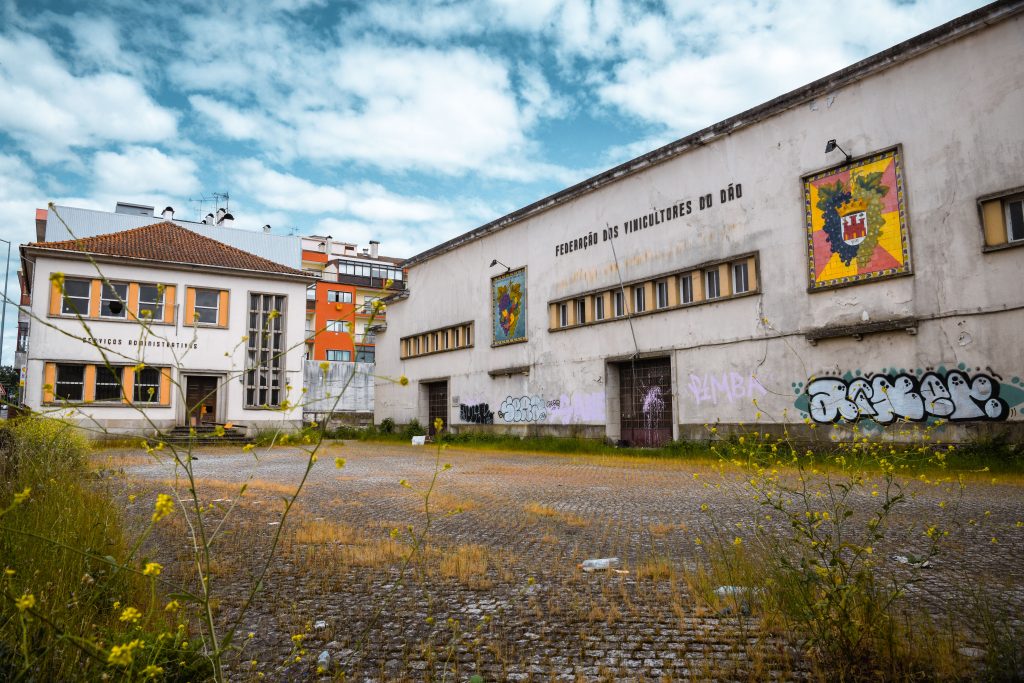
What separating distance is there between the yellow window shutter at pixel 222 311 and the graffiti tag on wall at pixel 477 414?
11.7 meters

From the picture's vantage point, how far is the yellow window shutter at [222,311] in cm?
2916

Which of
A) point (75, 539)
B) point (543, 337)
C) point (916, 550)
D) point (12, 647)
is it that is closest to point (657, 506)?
point (916, 550)

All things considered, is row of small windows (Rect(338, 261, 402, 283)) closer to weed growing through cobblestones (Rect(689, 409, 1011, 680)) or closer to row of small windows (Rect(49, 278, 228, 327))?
row of small windows (Rect(49, 278, 228, 327))

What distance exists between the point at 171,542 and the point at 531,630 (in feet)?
12.1

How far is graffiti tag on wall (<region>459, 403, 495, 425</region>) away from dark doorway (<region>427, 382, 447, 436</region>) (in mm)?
2175

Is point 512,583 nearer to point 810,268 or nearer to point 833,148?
point 810,268

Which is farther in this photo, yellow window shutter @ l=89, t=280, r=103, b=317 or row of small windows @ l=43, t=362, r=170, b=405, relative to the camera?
yellow window shutter @ l=89, t=280, r=103, b=317

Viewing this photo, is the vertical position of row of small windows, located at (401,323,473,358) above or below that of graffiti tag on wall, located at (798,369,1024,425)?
above

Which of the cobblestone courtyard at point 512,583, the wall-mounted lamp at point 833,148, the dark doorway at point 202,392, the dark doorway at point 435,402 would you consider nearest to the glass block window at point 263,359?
the dark doorway at point 202,392

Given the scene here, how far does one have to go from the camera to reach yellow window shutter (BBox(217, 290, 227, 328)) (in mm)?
29156

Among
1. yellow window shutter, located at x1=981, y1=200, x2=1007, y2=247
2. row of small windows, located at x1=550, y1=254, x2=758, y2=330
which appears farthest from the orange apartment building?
yellow window shutter, located at x1=981, y1=200, x2=1007, y2=247

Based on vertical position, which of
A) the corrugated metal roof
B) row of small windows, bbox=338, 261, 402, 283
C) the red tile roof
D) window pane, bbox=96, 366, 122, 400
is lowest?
window pane, bbox=96, 366, 122, 400

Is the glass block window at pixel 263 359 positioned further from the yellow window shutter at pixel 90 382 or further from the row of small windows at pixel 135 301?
the yellow window shutter at pixel 90 382

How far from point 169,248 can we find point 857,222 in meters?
27.5
